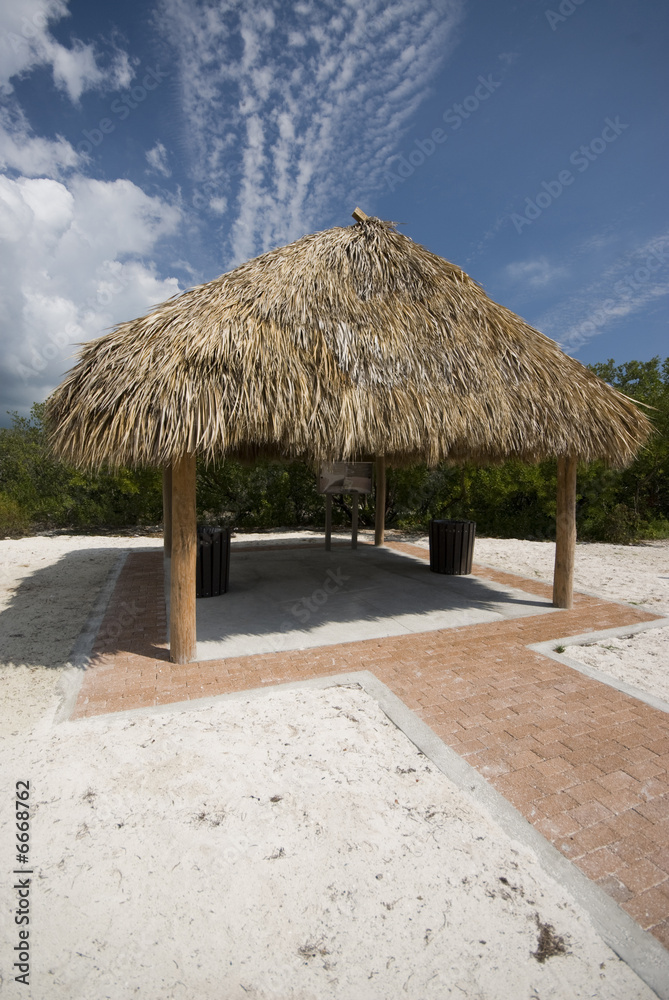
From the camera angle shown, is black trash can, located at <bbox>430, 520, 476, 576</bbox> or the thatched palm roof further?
black trash can, located at <bbox>430, 520, 476, 576</bbox>

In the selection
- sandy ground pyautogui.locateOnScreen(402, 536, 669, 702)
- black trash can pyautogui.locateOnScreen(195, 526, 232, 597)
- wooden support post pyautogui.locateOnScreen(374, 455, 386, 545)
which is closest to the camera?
sandy ground pyautogui.locateOnScreen(402, 536, 669, 702)

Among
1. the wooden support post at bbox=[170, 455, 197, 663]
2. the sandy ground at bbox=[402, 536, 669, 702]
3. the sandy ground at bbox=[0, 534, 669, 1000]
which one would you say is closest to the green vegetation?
the sandy ground at bbox=[402, 536, 669, 702]

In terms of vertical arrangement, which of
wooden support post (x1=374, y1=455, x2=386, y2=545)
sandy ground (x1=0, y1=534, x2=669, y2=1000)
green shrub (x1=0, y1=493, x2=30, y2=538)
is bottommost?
sandy ground (x1=0, y1=534, x2=669, y2=1000)

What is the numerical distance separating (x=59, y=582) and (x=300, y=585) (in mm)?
3793

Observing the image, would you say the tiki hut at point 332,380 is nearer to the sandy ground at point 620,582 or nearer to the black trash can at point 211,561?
the sandy ground at point 620,582

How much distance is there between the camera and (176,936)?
1845mm

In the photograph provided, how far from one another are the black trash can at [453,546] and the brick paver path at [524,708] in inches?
81.7

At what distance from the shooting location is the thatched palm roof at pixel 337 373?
3877 mm

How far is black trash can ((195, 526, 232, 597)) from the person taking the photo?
628 cm

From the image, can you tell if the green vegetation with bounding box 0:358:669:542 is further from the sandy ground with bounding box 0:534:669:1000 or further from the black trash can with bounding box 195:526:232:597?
the sandy ground with bounding box 0:534:669:1000

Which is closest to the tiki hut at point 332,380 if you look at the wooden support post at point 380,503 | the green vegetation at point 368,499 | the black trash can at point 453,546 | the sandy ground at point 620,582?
the sandy ground at point 620,582

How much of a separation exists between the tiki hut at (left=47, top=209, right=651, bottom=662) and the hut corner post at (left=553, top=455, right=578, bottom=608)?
0.02 m

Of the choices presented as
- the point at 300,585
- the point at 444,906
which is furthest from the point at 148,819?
the point at 300,585

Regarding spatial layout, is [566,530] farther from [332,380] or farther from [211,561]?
[211,561]
